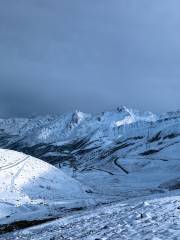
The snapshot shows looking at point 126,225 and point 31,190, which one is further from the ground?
point 126,225

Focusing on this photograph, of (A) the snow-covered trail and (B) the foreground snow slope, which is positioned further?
(B) the foreground snow slope

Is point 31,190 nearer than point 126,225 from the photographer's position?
No

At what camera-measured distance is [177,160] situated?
195250mm

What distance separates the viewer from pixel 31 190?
68.4 m

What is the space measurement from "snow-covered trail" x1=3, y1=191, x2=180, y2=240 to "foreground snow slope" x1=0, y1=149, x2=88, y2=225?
57.7ft

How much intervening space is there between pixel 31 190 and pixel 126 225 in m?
45.9

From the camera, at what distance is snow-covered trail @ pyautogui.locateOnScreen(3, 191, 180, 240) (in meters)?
21.3

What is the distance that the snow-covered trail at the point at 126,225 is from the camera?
21342 mm

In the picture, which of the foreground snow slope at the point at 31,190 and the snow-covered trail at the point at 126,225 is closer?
the snow-covered trail at the point at 126,225

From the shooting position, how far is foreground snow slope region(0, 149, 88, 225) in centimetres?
5134

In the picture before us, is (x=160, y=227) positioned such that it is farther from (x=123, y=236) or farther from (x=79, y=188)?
(x=79, y=188)

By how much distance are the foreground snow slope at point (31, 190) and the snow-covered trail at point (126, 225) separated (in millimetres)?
17592

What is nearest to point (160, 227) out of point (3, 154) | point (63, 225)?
point (63, 225)

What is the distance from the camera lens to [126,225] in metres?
24.2
